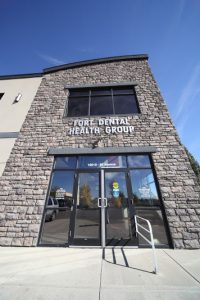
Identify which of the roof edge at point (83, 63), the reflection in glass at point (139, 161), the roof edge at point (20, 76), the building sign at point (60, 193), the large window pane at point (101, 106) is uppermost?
the roof edge at point (83, 63)

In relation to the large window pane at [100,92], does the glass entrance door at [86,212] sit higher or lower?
lower

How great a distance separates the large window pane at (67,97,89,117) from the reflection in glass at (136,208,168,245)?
16.2 feet

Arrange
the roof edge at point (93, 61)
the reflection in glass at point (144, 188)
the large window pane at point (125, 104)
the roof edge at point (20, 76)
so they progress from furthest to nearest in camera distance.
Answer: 1. the roof edge at point (93, 61)
2. the roof edge at point (20, 76)
3. the large window pane at point (125, 104)
4. the reflection in glass at point (144, 188)

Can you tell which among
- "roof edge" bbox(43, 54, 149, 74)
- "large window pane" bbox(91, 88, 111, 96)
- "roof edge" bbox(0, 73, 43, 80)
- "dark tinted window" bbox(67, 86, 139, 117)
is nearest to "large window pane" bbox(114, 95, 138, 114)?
"dark tinted window" bbox(67, 86, 139, 117)

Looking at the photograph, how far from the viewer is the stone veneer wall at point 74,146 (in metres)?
5.07

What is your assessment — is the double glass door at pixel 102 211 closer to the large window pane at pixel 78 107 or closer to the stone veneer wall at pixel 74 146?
the stone veneer wall at pixel 74 146

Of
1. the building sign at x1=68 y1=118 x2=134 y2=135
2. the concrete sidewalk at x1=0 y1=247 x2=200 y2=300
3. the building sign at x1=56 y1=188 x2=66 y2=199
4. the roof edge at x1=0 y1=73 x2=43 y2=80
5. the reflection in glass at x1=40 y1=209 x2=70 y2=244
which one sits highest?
the roof edge at x1=0 y1=73 x2=43 y2=80

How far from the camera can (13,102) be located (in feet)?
27.1

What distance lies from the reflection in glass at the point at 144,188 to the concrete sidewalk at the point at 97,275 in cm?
149

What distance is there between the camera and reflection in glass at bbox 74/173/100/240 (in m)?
5.16

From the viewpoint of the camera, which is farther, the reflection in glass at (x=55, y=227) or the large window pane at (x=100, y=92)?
the large window pane at (x=100, y=92)

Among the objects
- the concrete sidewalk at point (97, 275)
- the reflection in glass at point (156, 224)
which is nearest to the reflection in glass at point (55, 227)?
the concrete sidewalk at point (97, 275)

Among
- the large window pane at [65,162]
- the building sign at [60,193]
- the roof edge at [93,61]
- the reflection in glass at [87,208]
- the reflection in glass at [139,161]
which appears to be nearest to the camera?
the reflection in glass at [87,208]

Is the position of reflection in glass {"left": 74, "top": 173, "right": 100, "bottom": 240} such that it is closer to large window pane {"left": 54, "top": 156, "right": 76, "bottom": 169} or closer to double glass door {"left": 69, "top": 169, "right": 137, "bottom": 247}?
double glass door {"left": 69, "top": 169, "right": 137, "bottom": 247}
